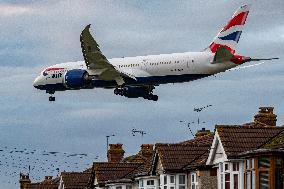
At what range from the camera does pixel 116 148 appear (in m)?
93.8

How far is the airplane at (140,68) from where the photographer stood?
77.7 meters

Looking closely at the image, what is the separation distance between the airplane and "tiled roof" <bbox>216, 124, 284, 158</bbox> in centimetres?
2025

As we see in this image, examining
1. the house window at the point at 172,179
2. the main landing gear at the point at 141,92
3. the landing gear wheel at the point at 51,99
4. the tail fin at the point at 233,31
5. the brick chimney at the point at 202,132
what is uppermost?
the tail fin at the point at 233,31

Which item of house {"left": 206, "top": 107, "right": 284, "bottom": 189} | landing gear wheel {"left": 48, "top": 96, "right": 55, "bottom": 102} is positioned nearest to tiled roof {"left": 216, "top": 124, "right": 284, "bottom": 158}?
house {"left": 206, "top": 107, "right": 284, "bottom": 189}

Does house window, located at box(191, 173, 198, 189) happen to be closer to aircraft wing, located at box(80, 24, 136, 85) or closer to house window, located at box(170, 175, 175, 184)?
house window, located at box(170, 175, 175, 184)

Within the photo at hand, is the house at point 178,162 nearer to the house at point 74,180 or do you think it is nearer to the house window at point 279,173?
the house window at point 279,173

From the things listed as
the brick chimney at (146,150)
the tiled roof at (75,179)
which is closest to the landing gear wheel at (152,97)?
the brick chimney at (146,150)

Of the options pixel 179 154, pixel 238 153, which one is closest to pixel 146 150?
pixel 179 154

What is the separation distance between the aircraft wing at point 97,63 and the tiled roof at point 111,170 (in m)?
7.36

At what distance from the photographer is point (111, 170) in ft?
268

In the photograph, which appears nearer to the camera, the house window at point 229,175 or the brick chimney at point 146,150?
the house window at point 229,175

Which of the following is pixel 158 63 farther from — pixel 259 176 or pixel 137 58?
pixel 259 176

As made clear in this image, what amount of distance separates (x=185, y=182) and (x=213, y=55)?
16.9m

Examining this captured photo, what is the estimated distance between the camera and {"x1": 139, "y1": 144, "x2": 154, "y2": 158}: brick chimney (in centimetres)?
8350
